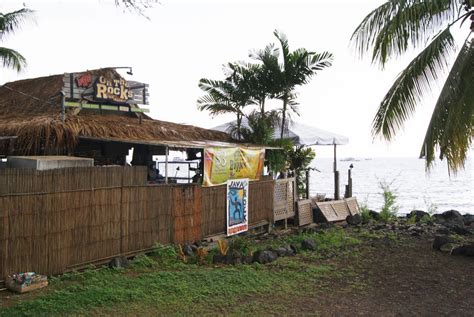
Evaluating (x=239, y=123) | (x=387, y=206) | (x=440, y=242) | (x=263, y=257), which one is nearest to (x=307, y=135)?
(x=239, y=123)

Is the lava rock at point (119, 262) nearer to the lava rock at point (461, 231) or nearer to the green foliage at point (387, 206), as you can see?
the lava rock at point (461, 231)

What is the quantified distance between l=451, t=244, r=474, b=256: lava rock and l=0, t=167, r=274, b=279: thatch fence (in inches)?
228

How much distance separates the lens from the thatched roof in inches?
376

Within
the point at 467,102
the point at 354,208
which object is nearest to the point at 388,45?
the point at 467,102

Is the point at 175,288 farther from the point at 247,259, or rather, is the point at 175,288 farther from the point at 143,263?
the point at 247,259

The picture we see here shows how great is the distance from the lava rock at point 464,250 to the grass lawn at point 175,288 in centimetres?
313

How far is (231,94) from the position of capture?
16641 mm

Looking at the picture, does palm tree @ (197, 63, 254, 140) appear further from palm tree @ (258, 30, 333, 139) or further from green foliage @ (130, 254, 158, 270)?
green foliage @ (130, 254, 158, 270)

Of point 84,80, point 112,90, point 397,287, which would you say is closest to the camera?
point 397,287

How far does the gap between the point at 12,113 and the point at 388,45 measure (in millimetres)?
9467

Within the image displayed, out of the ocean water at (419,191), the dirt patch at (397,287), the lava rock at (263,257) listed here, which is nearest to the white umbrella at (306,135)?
the ocean water at (419,191)

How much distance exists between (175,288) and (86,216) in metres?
2.22

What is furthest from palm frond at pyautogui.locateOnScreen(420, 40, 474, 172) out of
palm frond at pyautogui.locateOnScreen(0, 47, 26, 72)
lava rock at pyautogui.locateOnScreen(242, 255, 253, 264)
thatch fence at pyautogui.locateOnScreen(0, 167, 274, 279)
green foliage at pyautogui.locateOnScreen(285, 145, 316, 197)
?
palm frond at pyautogui.locateOnScreen(0, 47, 26, 72)

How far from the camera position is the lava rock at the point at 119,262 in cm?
820
